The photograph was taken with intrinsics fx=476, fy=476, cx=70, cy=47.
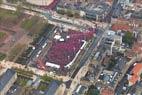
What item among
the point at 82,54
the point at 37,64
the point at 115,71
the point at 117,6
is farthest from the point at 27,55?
the point at 117,6

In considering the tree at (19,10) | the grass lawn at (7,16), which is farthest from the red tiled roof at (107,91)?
the tree at (19,10)

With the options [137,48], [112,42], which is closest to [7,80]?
[112,42]

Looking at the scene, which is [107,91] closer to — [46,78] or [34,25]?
[46,78]

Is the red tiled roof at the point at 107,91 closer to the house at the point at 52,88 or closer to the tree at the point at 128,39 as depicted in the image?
the house at the point at 52,88

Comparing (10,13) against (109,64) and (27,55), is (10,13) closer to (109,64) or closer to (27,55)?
(27,55)

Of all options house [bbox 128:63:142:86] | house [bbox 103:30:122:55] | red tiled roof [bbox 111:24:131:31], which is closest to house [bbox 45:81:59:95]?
house [bbox 128:63:142:86]
